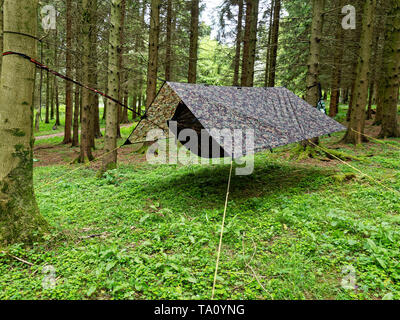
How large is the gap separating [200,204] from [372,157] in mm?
4490

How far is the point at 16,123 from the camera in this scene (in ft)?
8.52

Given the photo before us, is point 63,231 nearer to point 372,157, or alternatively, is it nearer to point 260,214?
point 260,214

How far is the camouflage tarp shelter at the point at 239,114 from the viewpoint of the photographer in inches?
147

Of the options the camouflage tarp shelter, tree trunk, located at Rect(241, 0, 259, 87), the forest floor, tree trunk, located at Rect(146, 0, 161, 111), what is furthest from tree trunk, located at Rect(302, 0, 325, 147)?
tree trunk, located at Rect(146, 0, 161, 111)

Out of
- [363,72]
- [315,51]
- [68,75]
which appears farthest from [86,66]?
[363,72]

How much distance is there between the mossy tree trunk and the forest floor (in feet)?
1.10

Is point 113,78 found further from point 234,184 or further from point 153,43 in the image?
point 234,184

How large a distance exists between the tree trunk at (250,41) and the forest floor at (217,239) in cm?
517

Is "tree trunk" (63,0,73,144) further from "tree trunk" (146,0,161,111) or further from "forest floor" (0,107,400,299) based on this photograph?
"forest floor" (0,107,400,299)

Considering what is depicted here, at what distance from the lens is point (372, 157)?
5.82 m

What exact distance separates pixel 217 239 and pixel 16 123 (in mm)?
2507
